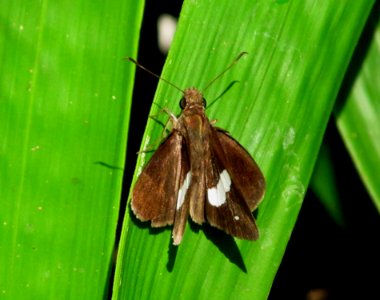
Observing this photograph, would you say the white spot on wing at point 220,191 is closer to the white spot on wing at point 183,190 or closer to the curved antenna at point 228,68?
the white spot on wing at point 183,190

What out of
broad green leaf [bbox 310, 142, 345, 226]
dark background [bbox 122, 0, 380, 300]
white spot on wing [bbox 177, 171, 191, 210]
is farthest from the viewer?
dark background [bbox 122, 0, 380, 300]

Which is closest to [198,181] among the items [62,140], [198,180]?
[198,180]

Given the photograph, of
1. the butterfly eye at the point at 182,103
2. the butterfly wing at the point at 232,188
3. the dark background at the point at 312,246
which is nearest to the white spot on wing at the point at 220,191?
the butterfly wing at the point at 232,188

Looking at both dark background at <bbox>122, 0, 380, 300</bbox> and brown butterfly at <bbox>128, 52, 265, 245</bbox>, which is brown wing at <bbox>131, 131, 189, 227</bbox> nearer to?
brown butterfly at <bbox>128, 52, 265, 245</bbox>

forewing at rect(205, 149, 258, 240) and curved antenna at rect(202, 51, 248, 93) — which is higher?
curved antenna at rect(202, 51, 248, 93)

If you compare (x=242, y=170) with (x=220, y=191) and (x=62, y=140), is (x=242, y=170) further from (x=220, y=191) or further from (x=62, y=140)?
(x=62, y=140)

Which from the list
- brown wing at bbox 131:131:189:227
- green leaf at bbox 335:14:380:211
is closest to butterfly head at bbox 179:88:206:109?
brown wing at bbox 131:131:189:227
